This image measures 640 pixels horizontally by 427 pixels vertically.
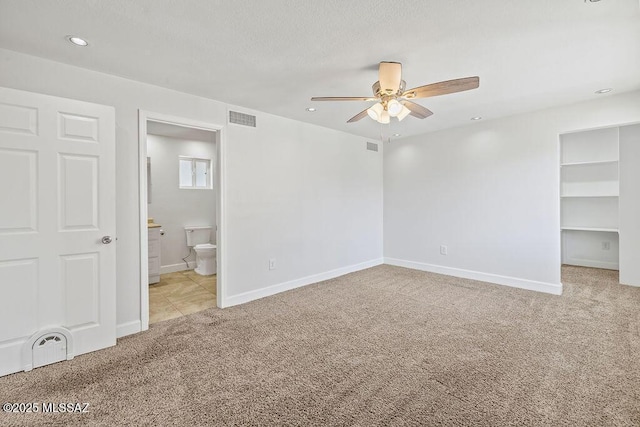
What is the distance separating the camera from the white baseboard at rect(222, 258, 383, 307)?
3553mm

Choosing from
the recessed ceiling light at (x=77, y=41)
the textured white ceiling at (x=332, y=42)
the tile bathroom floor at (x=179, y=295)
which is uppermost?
the textured white ceiling at (x=332, y=42)

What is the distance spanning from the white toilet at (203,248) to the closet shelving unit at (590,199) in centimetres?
608

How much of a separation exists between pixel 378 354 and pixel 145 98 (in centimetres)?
323

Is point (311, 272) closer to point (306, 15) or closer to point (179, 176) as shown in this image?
point (179, 176)

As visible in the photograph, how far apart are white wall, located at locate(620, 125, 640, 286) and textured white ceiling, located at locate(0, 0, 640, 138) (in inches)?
60.0

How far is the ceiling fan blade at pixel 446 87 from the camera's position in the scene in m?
2.06

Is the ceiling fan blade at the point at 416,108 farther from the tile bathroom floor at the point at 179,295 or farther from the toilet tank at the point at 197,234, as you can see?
the toilet tank at the point at 197,234

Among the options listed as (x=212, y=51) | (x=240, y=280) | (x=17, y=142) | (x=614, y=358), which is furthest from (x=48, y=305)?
(x=614, y=358)

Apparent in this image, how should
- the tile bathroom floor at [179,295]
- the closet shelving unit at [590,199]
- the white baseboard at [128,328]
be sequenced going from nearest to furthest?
the white baseboard at [128,328]
the tile bathroom floor at [179,295]
the closet shelving unit at [590,199]

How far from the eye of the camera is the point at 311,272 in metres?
4.46

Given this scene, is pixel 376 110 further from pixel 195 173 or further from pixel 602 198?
pixel 602 198

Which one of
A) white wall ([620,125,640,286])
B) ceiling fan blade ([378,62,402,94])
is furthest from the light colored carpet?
ceiling fan blade ([378,62,402,94])

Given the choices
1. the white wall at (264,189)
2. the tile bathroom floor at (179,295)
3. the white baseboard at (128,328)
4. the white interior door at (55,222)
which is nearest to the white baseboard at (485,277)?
the white wall at (264,189)

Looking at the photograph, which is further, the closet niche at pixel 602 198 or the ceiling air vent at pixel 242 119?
the closet niche at pixel 602 198
